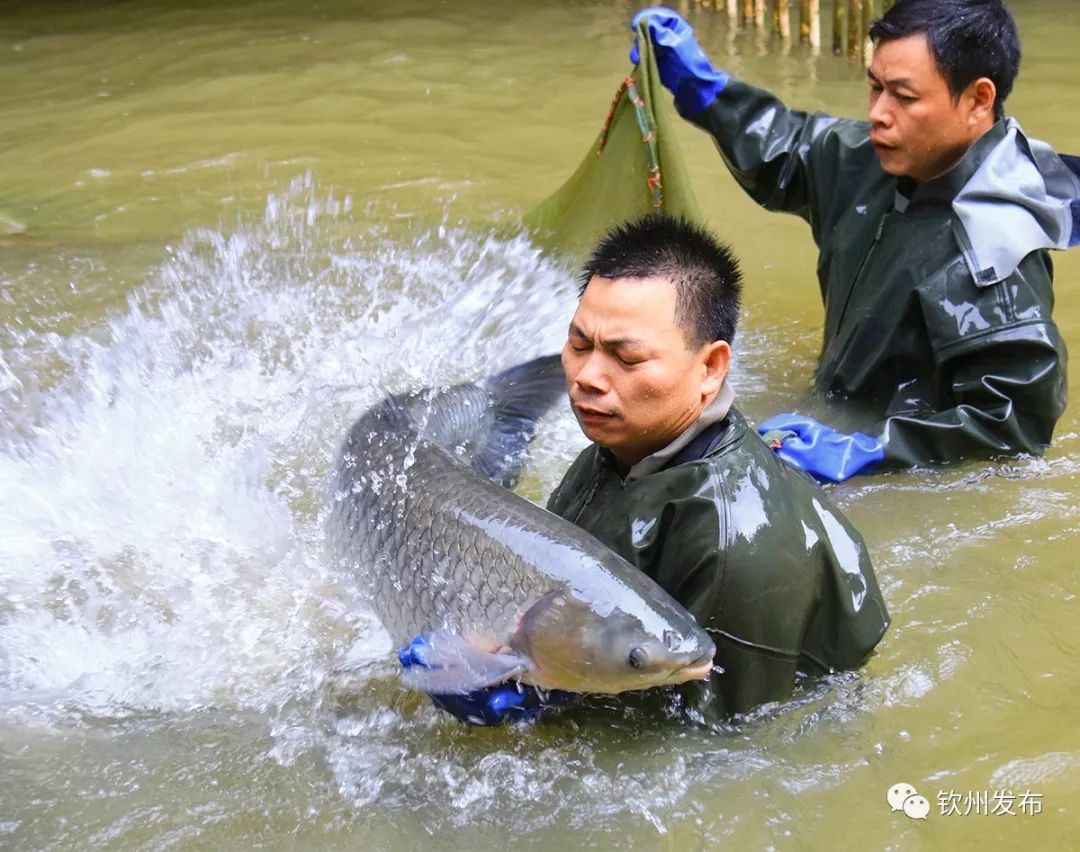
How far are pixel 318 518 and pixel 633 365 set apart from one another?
149 cm

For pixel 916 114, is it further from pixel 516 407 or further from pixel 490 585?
pixel 490 585

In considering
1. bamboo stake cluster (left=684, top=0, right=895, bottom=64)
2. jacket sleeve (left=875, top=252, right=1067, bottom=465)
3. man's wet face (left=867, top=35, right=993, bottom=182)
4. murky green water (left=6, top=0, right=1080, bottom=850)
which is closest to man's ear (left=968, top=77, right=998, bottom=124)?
man's wet face (left=867, top=35, right=993, bottom=182)

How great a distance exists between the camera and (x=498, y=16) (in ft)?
31.3

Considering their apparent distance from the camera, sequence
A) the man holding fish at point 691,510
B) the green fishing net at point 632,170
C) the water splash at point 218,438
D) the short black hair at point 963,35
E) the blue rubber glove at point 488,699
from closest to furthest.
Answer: the man holding fish at point 691,510
the blue rubber glove at point 488,699
the water splash at point 218,438
the short black hair at point 963,35
the green fishing net at point 632,170

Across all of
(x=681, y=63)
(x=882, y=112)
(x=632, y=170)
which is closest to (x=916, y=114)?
(x=882, y=112)

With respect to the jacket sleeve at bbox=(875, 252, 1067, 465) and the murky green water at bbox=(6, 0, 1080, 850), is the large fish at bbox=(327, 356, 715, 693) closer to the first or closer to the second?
the murky green water at bbox=(6, 0, 1080, 850)

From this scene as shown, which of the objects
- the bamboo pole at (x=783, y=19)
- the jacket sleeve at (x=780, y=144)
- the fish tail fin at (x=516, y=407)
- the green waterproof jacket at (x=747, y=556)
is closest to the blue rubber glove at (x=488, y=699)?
the green waterproof jacket at (x=747, y=556)

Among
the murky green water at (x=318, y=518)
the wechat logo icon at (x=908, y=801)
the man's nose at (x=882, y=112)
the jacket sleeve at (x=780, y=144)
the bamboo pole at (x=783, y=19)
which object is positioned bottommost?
the wechat logo icon at (x=908, y=801)

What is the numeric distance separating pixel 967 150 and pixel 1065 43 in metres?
5.19

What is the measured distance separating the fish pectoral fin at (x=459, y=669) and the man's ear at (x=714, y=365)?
711 millimetres

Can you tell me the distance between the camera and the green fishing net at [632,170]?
4.36 meters

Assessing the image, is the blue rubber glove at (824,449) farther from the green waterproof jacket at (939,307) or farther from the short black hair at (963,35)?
the short black hair at (963,35)

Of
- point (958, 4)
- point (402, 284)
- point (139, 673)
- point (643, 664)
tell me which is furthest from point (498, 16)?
point (643, 664)

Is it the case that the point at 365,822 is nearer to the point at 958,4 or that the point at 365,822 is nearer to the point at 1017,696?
the point at 1017,696
